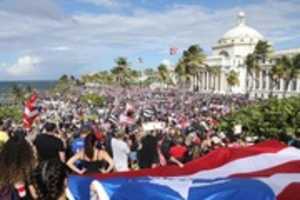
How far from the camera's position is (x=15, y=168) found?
4750mm

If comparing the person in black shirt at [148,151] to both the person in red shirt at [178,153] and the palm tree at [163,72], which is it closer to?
the person in red shirt at [178,153]

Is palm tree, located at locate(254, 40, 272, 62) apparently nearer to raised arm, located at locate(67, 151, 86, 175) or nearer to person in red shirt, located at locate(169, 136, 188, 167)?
person in red shirt, located at locate(169, 136, 188, 167)

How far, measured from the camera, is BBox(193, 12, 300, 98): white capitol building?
112625 mm

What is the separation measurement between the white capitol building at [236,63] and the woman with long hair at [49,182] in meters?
100

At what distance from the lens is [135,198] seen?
4570 millimetres

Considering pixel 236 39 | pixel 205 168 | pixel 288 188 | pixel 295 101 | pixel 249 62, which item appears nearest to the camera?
pixel 288 188

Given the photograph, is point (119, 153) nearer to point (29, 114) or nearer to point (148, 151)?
point (148, 151)

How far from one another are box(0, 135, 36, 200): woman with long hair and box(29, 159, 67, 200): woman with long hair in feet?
0.60

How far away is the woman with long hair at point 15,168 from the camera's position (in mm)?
4723

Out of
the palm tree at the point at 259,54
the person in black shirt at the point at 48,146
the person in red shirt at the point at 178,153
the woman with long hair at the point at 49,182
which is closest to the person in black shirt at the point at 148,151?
the person in red shirt at the point at 178,153

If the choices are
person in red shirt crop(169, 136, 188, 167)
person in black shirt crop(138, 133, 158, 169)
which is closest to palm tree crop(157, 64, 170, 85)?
person in red shirt crop(169, 136, 188, 167)

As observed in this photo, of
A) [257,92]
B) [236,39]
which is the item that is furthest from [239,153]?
[236,39]

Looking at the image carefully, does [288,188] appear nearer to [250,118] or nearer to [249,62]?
[250,118]

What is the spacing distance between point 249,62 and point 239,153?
288 feet
